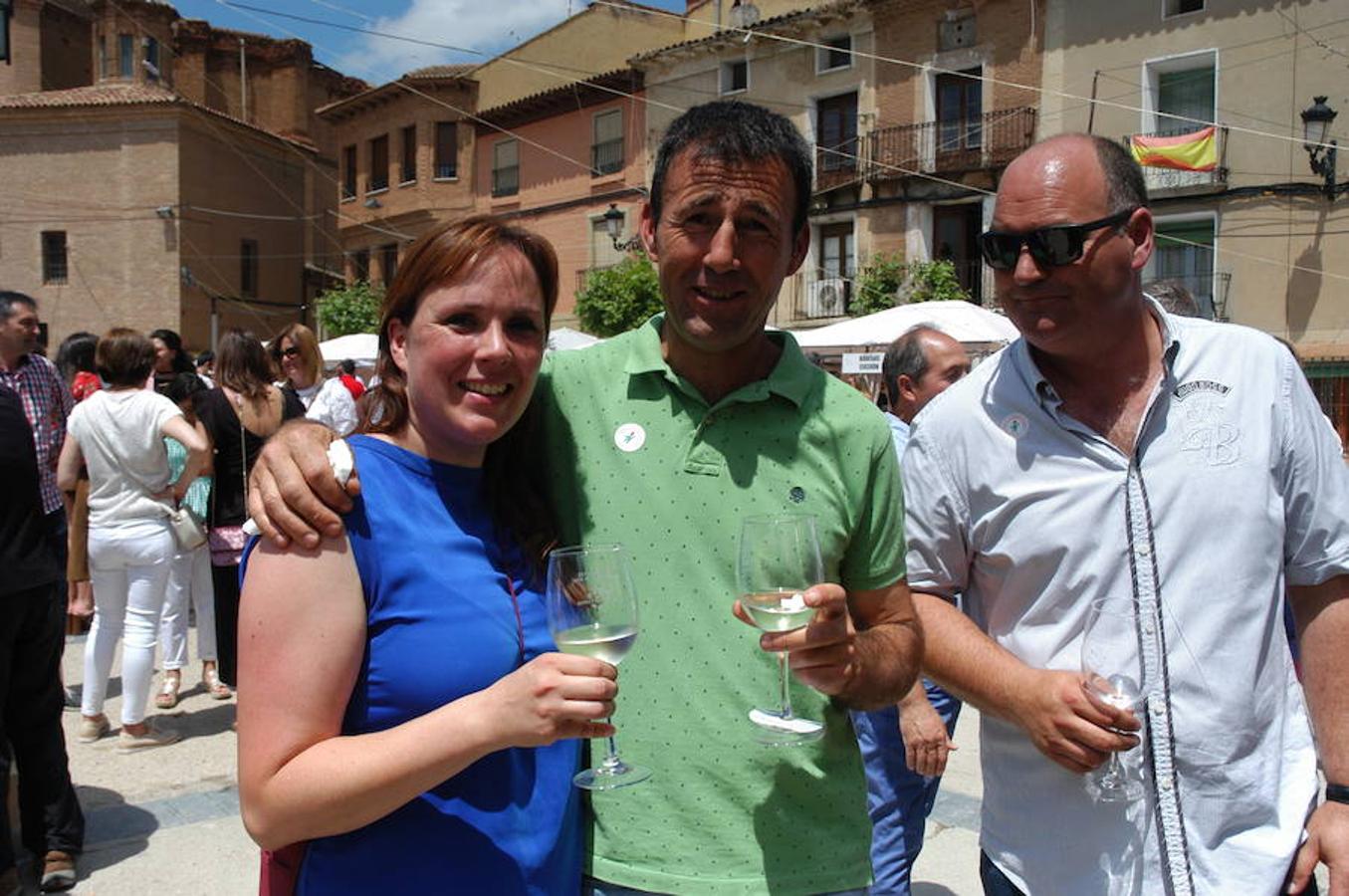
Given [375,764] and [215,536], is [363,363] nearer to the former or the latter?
[215,536]

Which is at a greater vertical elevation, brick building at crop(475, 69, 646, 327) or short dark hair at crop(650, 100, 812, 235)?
brick building at crop(475, 69, 646, 327)

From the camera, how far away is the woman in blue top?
1.50 metres

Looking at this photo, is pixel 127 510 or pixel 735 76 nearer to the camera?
pixel 127 510

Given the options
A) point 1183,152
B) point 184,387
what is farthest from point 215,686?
point 1183,152

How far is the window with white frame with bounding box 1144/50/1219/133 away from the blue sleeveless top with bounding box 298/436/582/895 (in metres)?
20.8

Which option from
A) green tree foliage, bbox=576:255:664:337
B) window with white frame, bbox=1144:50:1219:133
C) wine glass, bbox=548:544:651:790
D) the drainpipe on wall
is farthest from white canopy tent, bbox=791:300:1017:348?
the drainpipe on wall

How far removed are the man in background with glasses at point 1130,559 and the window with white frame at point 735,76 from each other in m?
24.4

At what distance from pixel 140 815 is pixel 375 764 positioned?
3983mm

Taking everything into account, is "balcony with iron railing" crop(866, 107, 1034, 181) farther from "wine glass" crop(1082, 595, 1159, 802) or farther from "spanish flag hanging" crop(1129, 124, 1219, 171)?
"wine glass" crop(1082, 595, 1159, 802)

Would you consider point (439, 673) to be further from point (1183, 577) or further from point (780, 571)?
point (1183, 577)

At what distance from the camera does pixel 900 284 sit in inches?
860

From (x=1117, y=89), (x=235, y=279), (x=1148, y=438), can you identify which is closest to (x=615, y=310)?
(x=1117, y=89)

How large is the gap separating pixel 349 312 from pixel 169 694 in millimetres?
24529

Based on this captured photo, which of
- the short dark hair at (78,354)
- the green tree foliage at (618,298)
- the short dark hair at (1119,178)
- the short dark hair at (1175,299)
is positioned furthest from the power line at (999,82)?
the short dark hair at (1119,178)
